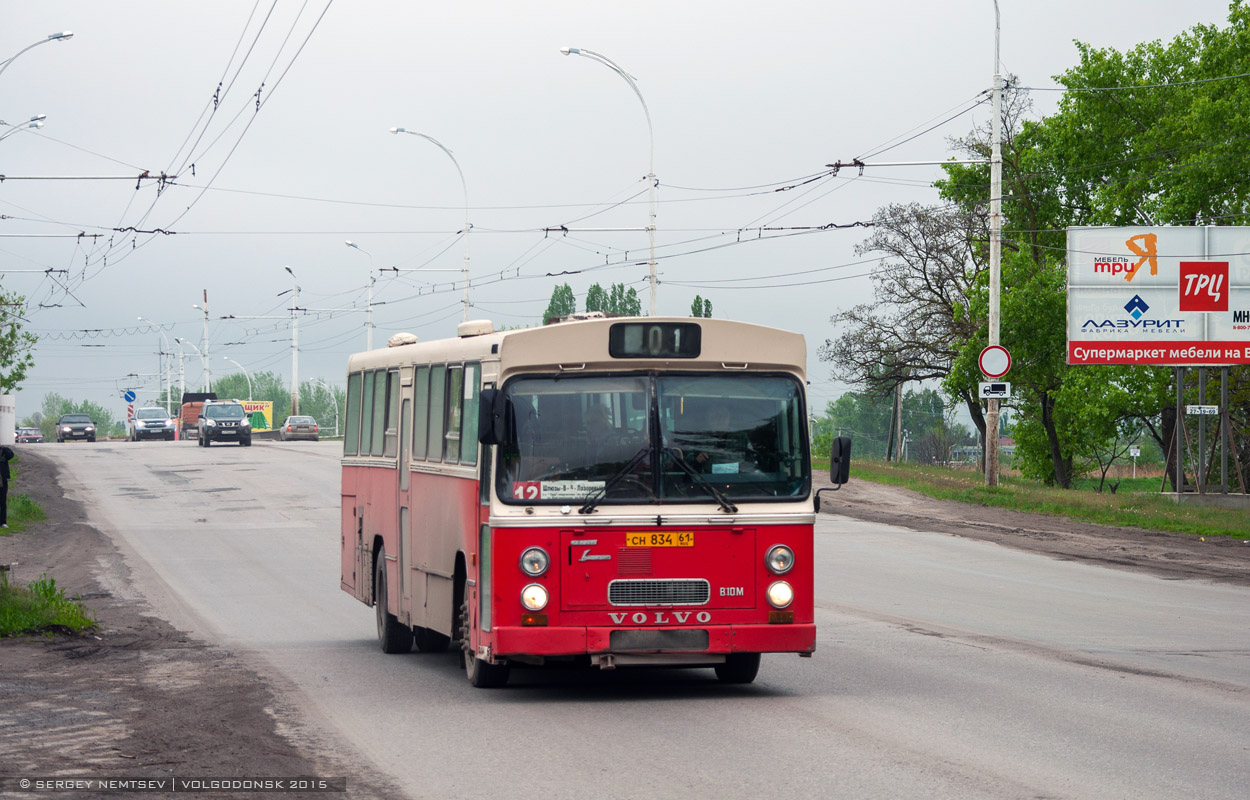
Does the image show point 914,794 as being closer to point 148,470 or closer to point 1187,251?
point 1187,251

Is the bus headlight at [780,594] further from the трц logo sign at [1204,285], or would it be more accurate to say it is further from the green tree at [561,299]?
the green tree at [561,299]

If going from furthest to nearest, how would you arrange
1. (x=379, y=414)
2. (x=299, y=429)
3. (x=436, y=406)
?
(x=299, y=429)
(x=379, y=414)
(x=436, y=406)

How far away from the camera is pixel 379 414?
14328 mm

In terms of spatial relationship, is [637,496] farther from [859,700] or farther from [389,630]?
[389,630]

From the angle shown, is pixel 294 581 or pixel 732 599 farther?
pixel 294 581

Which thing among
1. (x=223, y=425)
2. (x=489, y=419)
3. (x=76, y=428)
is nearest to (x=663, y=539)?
(x=489, y=419)

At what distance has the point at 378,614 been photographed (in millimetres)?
14289

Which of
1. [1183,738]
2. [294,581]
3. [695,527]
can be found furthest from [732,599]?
[294,581]

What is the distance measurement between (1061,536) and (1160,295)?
9147 millimetres

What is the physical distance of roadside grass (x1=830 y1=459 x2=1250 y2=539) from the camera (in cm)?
2888

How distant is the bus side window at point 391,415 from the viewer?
533 inches

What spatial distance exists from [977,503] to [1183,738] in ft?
85.0

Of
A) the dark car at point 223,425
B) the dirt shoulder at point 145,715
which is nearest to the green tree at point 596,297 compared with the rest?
the dark car at point 223,425

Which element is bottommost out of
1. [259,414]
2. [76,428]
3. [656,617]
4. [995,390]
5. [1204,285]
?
[656,617]
